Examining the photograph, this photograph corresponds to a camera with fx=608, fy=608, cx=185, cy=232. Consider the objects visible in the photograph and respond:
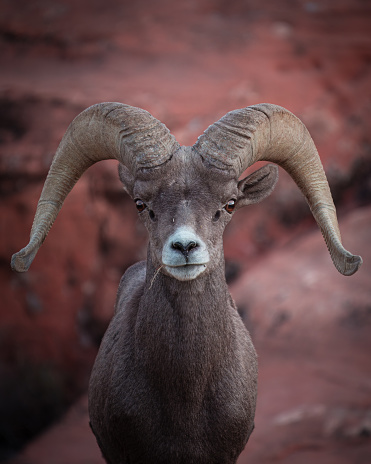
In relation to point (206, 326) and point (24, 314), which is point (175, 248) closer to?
point (206, 326)

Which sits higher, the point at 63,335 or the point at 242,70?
the point at 242,70

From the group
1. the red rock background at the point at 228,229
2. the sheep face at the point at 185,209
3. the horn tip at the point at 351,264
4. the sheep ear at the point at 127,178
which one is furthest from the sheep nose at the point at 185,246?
the red rock background at the point at 228,229

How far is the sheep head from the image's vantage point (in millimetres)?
4297

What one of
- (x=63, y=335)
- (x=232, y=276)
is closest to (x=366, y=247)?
(x=232, y=276)

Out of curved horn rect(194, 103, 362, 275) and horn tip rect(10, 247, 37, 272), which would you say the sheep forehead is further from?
horn tip rect(10, 247, 37, 272)

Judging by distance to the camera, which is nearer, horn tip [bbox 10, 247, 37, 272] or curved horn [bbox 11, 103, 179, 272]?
curved horn [bbox 11, 103, 179, 272]

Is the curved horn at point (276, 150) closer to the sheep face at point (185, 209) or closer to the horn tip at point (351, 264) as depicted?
the horn tip at point (351, 264)

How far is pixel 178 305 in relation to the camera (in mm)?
4578

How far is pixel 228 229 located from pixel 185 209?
956 centimetres

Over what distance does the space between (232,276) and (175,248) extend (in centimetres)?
906

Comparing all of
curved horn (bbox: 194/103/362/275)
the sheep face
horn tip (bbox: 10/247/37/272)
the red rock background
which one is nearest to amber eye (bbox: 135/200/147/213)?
the sheep face

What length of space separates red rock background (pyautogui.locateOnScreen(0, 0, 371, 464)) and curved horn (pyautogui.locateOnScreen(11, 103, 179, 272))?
509 centimetres

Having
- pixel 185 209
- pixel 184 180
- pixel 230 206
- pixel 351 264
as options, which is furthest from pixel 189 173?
pixel 351 264

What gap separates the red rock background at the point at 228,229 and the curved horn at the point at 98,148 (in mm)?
5089
